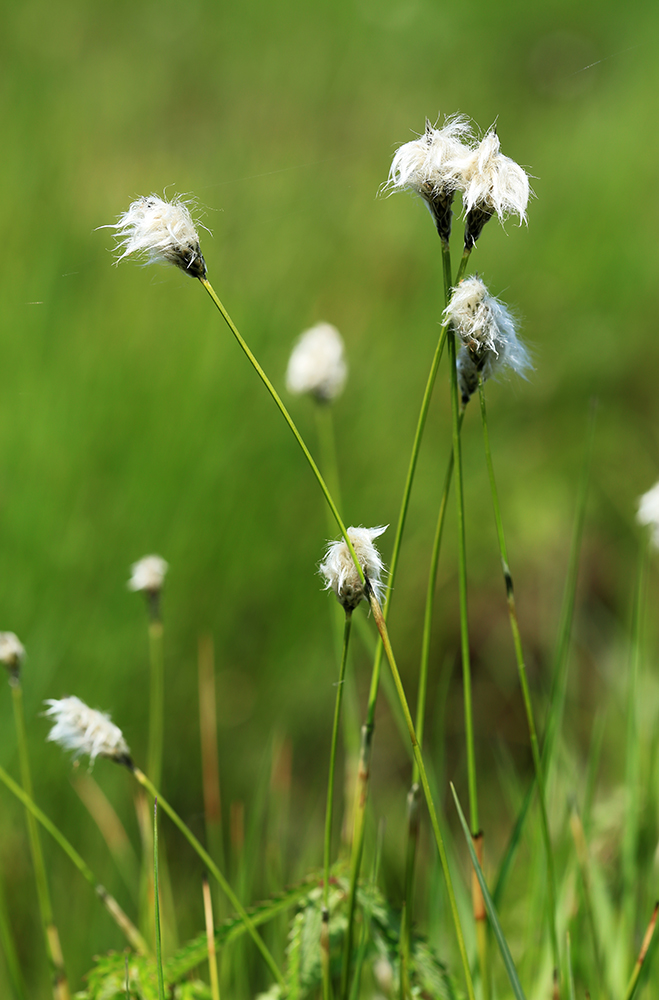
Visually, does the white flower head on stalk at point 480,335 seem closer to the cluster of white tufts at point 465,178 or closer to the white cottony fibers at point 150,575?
the cluster of white tufts at point 465,178

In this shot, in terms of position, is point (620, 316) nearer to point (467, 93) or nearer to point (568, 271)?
point (568, 271)

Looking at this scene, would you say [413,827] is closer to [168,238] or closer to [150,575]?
[150,575]

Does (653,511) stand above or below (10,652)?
below

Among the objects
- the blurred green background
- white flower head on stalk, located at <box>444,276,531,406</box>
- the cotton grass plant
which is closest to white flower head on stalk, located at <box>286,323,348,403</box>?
the cotton grass plant

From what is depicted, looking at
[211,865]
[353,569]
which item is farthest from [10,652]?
[353,569]

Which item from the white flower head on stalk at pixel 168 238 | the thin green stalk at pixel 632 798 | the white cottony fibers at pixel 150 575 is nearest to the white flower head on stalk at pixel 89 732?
the white cottony fibers at pixel 150 575

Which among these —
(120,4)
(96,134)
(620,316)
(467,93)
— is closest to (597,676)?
(620,316)
